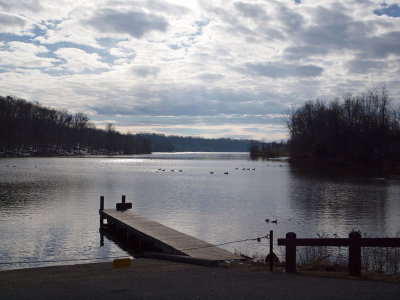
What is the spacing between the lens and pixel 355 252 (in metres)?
8.98

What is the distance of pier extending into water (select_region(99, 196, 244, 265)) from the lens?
12000 mm

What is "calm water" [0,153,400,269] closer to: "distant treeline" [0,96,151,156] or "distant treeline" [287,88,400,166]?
"distant treeline" [287,88,400,166]

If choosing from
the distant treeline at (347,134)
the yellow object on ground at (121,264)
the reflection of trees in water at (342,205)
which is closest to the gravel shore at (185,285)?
the yellow object on ground at (121,264)

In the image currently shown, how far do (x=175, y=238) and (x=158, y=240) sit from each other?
0.71m

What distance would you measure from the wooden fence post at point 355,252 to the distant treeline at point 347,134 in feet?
264

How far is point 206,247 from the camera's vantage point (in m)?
13.4

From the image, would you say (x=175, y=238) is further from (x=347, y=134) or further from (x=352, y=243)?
(x=347, y=134)

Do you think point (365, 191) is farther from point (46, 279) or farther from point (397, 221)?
point (46, 279)

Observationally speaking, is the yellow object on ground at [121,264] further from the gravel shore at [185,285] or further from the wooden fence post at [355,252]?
the wooden fence post at [355,252]

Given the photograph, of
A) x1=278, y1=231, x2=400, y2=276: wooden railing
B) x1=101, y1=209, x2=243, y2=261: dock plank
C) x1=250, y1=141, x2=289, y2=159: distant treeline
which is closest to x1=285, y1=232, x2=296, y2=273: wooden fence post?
x1=278, y1=231, x2=400, y2=276: wooden railing

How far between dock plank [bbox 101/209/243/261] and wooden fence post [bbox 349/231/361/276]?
3.54m

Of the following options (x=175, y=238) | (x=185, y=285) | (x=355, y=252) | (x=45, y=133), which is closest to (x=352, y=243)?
(x=355, y=252)

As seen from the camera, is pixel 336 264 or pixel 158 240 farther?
pixel 158 240

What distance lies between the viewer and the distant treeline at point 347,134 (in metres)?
88.4
